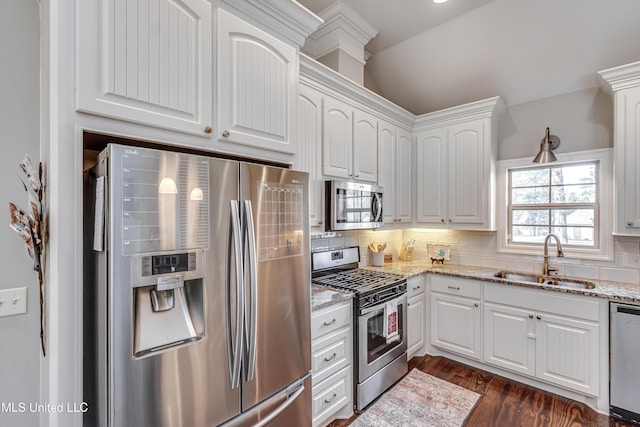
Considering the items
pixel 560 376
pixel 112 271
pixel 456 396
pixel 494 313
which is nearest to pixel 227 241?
pixel 112 271

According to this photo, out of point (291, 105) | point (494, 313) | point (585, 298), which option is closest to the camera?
point (291, 105)

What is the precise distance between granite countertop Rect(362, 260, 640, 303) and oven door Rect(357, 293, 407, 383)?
0.55m

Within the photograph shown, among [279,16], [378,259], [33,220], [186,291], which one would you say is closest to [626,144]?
[378,259]

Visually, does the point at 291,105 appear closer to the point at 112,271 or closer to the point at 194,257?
the point at 194,257

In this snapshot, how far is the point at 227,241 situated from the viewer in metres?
1.24

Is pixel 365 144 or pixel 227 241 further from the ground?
pixel 365 144

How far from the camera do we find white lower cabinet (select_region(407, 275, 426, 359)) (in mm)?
2885

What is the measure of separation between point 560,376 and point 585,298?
2.26 ft

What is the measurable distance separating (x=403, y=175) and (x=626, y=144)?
1.82 metres

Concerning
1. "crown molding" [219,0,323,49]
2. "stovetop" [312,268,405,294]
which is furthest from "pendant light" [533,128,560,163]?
"crown molding" [219,0,323,49]

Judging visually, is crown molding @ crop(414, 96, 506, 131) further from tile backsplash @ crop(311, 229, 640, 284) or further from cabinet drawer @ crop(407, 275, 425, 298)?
cabinet drawer @ crop(407, 275, 425, 298)

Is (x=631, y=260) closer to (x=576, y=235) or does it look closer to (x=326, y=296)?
(x=576, y=235)

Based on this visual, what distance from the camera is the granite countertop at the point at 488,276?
221cm

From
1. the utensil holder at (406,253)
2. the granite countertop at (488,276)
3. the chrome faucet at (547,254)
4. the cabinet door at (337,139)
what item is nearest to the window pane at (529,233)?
the chrome faucet at (547,254)
